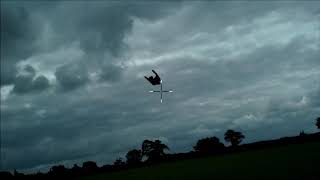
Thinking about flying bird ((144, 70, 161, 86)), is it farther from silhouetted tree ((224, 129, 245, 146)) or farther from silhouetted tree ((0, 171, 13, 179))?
silhouetted tree ((224, 129, 245, 146))

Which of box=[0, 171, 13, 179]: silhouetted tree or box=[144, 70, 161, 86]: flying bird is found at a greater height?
box=[144, 70, 161, 86]: flying bird

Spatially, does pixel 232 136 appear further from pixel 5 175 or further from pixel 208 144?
pixel 5 175

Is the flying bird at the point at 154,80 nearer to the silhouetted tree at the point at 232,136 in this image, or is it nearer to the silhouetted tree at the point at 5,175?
the silhouetted tree at the point at 5,175

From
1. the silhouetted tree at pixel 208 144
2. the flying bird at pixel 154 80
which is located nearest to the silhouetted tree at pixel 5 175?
the silhouetted tree at pixel 208 144

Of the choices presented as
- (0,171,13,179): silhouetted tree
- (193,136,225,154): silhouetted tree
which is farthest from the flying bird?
(193,136,225,154): silhouetted tree

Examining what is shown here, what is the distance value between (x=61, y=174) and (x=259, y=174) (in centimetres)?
5876

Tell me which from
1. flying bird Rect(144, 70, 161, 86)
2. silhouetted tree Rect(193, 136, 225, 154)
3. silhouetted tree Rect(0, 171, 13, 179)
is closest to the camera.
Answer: flying bird Rect(144, 70, 161, 86)

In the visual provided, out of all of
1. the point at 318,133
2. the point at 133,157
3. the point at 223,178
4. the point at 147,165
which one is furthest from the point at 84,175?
the point at 133,157

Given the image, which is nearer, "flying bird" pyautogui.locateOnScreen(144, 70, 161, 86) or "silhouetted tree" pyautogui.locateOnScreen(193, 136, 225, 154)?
"flying bird" pyautogui.locateOnScreen(144, 70, 161, 86)

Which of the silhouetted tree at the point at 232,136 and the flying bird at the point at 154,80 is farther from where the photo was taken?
the silhouetted tree at the point at 232,136

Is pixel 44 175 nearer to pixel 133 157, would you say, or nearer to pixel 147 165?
pixel 147 165

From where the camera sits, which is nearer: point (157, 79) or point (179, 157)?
→ point (157, 79)

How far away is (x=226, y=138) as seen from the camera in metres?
158

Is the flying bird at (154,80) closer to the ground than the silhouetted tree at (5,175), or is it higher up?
higher up
